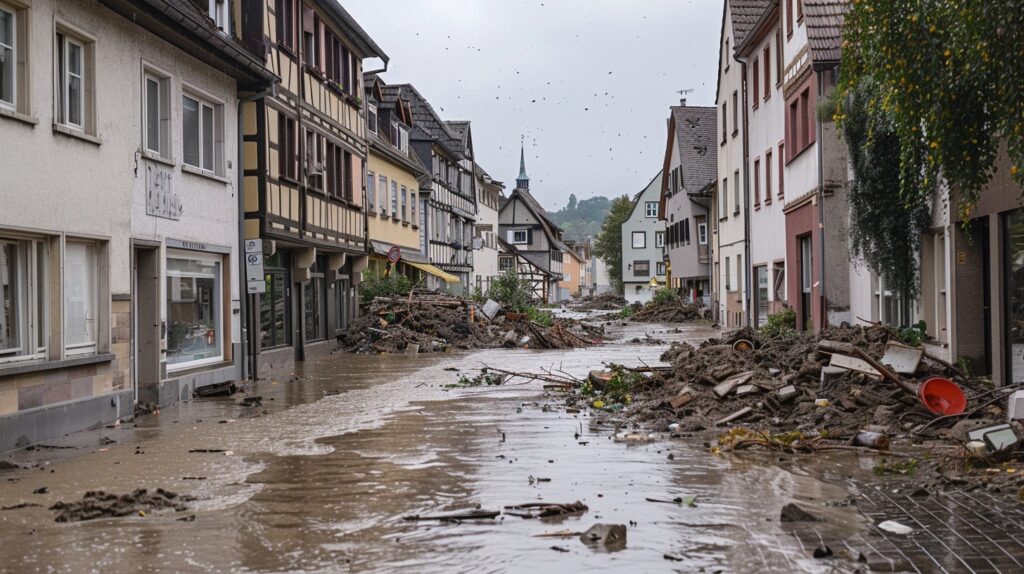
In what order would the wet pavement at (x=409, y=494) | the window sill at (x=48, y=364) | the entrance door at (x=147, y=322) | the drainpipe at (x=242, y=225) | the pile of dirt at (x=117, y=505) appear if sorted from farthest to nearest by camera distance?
the drainpipe at (x=242, y=225) < the entrance door at (x=147, y=322) < the window sill at (x=48, y=364) < the pile of dirt at (x=117, y=505) < the wet pavement at (x=409, y=494)

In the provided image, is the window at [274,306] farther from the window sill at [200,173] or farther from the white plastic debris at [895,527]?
the white plastic debris at [895,527]

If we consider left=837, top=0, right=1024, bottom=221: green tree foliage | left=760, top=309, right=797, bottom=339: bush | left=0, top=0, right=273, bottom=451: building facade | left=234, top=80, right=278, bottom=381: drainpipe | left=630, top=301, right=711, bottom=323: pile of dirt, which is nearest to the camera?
left=837, top=0, right=1024, bottom=221: green tree foliage

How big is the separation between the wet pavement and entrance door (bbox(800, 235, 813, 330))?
1211 centimetres

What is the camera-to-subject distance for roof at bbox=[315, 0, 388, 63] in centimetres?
2692

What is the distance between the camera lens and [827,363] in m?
14.4

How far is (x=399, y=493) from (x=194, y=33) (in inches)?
394

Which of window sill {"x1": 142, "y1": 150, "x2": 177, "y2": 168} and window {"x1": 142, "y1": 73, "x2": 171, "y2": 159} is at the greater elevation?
window {"x1": 142, "y1": 73, "x2": 171, "y2": 159}

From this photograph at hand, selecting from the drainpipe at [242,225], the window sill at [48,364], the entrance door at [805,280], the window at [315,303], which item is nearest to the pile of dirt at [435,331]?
the window at [315,303]

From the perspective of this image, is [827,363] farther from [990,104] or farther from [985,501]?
[985,501]

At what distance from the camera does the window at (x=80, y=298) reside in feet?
43.3

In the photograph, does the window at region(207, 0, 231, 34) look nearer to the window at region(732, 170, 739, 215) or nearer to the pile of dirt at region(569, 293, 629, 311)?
the window at region(732, 170, 739, 215)

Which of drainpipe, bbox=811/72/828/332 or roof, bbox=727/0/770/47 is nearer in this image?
drainpipe, bbox=811/72/828/332

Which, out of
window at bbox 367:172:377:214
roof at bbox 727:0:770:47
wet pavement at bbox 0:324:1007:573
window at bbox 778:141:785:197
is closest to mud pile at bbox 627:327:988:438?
wet pavement at bbox 0:324:1007:573

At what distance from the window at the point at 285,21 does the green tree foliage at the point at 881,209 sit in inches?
470
